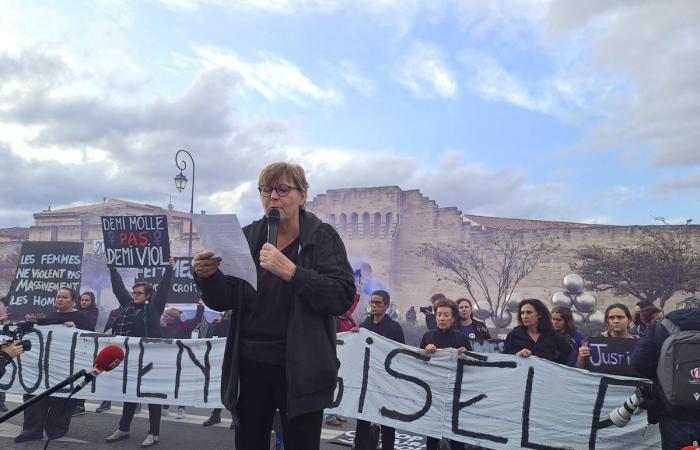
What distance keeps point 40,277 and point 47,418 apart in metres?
5.34

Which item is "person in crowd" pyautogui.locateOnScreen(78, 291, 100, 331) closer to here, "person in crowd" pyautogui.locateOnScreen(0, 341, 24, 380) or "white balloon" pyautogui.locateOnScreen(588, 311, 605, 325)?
"person in crowd" pyautogui.locateOnScreen(0, 341, 24, 380)

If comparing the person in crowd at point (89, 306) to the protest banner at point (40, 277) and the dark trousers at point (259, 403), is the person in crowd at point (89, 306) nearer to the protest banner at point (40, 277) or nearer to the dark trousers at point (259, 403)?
the protest banner at point (40, 277)

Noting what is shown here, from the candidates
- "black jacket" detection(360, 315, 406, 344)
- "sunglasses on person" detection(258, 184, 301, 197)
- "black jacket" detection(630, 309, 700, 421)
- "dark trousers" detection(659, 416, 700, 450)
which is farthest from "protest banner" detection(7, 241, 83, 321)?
"dark trousers" detection(659, 416, 700, 450)

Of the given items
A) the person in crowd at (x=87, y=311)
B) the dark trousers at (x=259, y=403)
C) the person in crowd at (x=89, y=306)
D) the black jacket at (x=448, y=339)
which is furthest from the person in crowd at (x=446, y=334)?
the person in crowd at (x=89, y=306)

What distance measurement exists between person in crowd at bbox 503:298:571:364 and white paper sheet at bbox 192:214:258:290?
3641 mm

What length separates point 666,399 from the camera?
130 inches

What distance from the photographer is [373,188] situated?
41.3m

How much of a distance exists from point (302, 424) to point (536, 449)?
3.33m

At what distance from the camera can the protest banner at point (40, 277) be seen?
10227mm

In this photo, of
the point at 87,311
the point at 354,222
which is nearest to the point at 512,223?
the point at 354,222

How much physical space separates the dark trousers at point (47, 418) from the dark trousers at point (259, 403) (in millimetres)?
4701

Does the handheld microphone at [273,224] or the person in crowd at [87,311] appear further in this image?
the person in crowd at [87,311]

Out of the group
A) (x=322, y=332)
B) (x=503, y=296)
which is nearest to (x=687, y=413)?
(x=322, y=332)

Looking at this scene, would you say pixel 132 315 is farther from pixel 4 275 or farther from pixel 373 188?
pixel 4 275
